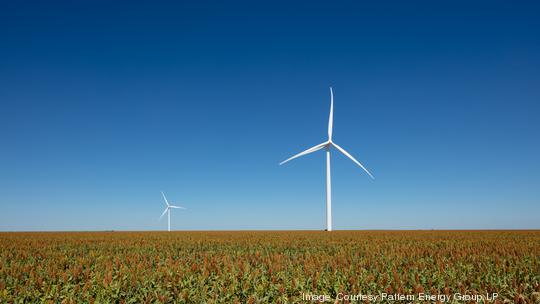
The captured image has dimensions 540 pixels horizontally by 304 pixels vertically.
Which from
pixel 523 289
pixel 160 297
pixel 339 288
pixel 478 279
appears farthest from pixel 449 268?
pixel 160 297

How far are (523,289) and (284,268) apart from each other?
740cm

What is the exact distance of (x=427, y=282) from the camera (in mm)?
12070

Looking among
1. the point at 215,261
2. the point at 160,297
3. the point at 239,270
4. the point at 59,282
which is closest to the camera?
the point at 160,297

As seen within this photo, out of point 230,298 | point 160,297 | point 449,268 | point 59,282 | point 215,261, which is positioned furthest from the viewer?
point 215,261

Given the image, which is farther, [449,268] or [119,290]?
[449,268]

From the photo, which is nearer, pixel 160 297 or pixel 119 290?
pixel 160 297

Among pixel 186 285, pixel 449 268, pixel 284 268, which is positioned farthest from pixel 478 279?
pixel 186 285

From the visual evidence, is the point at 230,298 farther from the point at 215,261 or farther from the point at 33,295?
the point at 215,261

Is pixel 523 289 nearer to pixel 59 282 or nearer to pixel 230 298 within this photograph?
pixel 230 298

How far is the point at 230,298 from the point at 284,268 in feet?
14.7

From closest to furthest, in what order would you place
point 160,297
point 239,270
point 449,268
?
point 160,297
point 239,270
point 449,268

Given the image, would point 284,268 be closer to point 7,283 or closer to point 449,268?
point 449,268

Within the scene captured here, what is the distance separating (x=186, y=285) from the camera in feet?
37.8

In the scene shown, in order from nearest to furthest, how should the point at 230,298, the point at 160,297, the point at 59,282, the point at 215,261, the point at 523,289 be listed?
the point at 160,297, the point at 230,298, the point at 523,289, the point at 59,282, the point at 215,261
